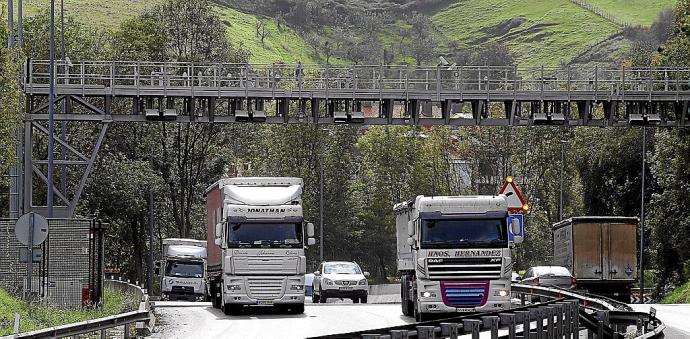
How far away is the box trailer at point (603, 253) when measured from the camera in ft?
161

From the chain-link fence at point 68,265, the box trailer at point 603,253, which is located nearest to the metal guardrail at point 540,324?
the chain-link fence at point 68,265

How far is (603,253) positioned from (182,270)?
1021 inches

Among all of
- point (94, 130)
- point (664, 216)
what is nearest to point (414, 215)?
point (664, 216)

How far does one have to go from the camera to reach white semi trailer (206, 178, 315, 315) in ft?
119

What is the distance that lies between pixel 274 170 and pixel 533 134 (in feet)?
66.3

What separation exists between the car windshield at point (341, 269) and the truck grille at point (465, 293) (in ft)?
76.5

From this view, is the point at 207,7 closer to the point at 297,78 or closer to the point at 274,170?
the point at 274,170

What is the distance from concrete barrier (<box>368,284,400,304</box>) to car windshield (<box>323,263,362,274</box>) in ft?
44.1

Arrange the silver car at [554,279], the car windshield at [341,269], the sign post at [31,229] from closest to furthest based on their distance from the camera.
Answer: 1. the sign post at [31,229]
2. the silver car at [554,279]
3. the car windshield at [341,269]

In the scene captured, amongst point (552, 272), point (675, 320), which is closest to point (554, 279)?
point (552, 272)

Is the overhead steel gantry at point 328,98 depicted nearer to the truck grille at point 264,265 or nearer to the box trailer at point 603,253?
the box trailer at point 603,253

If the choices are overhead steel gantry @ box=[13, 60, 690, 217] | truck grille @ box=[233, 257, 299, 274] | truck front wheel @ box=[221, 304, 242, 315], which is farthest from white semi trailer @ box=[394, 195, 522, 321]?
overhead steel gantry @ box=[13, 60, 690, 217]

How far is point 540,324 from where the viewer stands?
63.2 ft

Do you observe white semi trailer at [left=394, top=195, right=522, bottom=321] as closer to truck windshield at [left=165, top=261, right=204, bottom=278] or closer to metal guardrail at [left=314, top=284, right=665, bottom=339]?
metal guardrail at [left=314, top=284, right=665, bottom=339]
